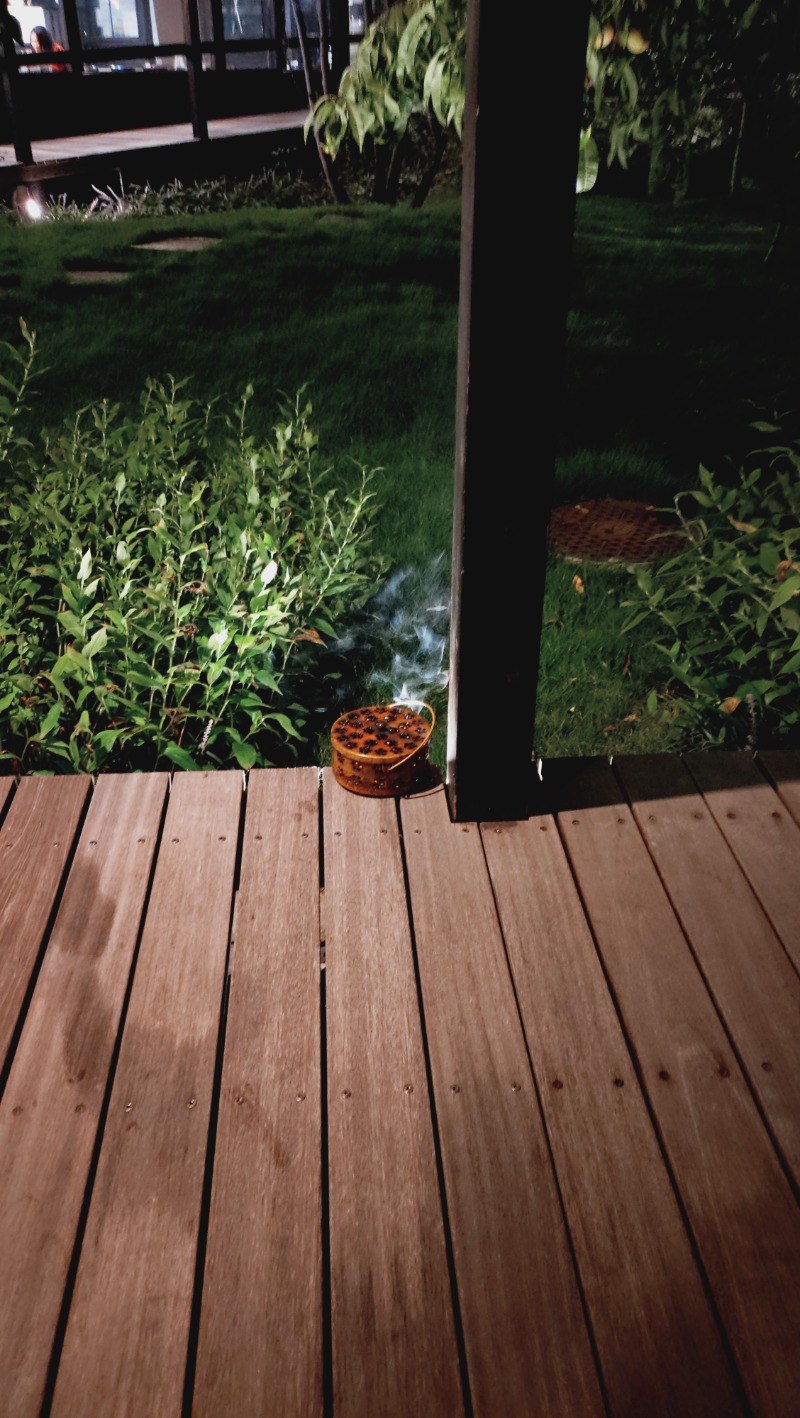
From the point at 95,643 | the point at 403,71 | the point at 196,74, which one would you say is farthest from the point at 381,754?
the point at 196,74

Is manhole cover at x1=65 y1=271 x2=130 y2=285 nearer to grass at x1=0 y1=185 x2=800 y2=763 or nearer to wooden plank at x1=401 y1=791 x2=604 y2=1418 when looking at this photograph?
grass at x1=0 y1=185 x2=800 y2=763

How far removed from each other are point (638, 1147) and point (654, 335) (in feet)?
19.6

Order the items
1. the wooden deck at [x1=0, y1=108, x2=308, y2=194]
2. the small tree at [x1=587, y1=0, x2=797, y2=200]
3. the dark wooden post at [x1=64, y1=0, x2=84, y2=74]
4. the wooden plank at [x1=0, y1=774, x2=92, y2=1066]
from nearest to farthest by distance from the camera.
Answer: the wooden plank at [x1=0, y1=774, x2=92, y2=1066]
the small tree at [x1=587, y1=0, x2=797, y2=200]
the wooden deck at [x1=0, y1=108, x2=308, y2=194]
the dark wooden post at [x1=64, y1=0, x2=84, y2=74]

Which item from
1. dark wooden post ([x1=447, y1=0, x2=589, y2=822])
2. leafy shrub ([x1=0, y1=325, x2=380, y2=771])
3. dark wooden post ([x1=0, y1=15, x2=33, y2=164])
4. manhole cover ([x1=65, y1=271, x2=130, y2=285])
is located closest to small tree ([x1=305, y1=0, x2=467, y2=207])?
dark wooden post ([x1=447, y1=0, x2=589, y2=822])

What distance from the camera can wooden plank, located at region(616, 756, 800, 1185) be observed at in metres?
1.81

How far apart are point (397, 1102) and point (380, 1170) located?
0.13 meters

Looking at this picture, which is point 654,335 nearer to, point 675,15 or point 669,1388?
point 675,15

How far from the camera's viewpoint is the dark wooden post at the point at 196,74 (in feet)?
29.0

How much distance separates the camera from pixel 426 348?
6.23 metres

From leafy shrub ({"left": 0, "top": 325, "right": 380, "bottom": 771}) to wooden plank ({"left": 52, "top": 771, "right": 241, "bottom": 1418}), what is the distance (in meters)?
0.56

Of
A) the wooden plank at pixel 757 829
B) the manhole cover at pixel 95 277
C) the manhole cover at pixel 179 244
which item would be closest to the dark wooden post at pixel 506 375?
the wooden plank at pixel 757 829

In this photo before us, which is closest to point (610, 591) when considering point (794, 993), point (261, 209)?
point (794, 993)

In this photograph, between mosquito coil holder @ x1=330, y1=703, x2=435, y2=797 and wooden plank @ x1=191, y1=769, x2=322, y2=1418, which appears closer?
wooden plank @ x1=191, y1=769, x2=322, y2=1418

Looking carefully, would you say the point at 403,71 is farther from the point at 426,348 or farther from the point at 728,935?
the point at 426,348
